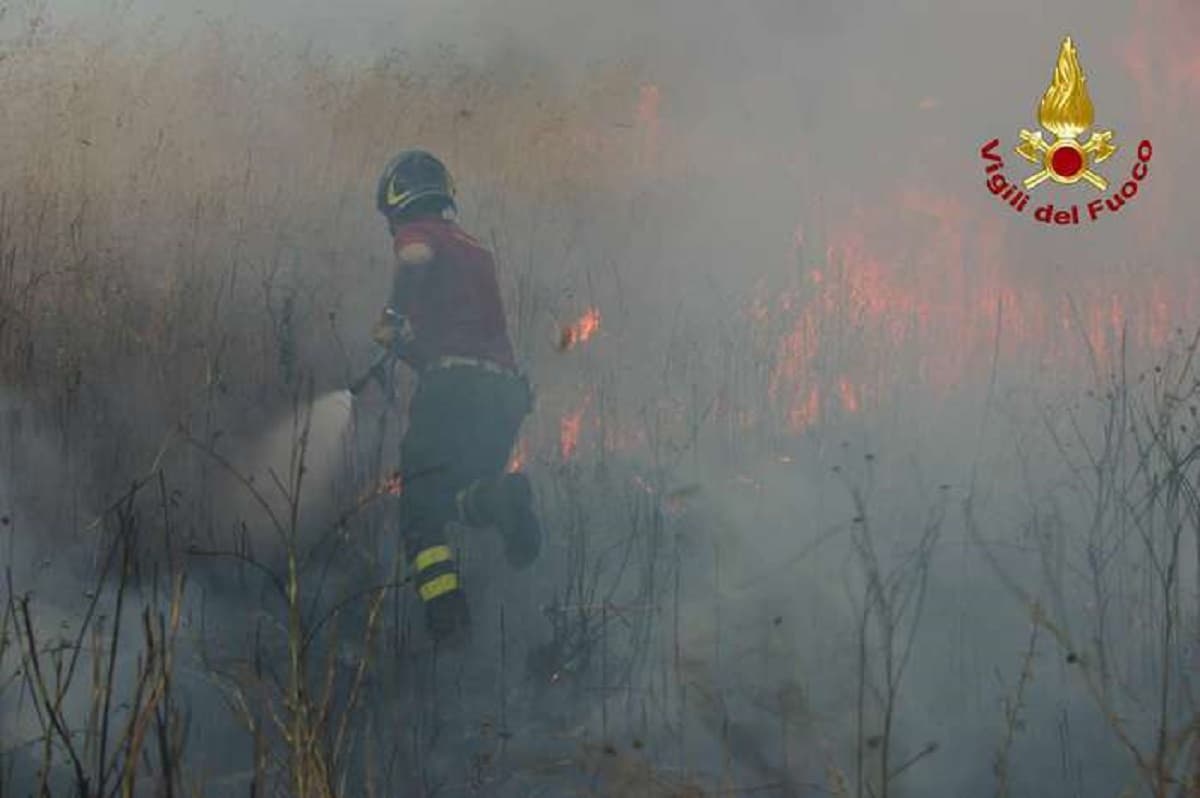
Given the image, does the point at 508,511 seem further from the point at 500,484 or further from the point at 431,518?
the point at 431,518

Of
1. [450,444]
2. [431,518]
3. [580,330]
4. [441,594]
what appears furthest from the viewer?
[580,330]

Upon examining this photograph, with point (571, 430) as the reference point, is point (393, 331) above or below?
above

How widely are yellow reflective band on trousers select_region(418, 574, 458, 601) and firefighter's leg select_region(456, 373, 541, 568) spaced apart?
0.96ft

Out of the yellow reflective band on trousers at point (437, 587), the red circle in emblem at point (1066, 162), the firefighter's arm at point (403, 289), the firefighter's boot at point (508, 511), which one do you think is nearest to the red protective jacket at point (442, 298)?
the firefighter's arm at point (403, 289)

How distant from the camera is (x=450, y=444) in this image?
4.71m

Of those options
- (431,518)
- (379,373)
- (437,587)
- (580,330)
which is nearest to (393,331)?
(379,373)

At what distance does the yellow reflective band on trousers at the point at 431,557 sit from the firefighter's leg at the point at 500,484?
22 cm

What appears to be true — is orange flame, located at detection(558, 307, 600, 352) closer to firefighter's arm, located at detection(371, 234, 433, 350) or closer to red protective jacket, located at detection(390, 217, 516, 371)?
red protective jacket, located at detection(390, 217, 516, 371)

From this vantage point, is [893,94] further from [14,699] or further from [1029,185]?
[14,699]

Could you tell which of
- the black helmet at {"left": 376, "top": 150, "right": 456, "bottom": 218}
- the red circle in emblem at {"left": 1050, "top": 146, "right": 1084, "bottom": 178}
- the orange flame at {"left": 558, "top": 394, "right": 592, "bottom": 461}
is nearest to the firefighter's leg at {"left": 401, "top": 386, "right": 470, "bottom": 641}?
the black helmet at {"left": 376, "top": 150, "right": 456, "bottom": 218}

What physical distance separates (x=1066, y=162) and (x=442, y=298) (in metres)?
3.05

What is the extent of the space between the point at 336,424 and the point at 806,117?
2697 mm

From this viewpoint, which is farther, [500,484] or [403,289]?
[403,289]

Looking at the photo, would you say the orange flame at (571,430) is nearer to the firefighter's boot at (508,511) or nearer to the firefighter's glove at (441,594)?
the firefighter's boot at (508,511)
